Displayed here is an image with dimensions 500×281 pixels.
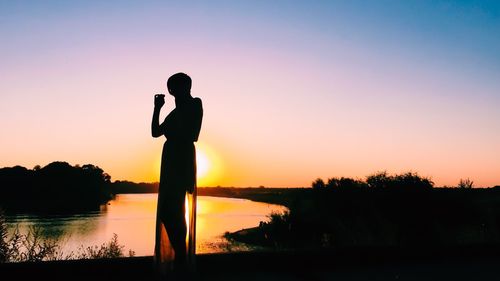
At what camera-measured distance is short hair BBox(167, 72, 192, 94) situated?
4203 mm

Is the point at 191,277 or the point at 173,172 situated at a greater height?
the point at 173,172

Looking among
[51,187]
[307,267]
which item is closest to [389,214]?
[307,267]

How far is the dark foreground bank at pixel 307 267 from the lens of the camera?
4.27 m

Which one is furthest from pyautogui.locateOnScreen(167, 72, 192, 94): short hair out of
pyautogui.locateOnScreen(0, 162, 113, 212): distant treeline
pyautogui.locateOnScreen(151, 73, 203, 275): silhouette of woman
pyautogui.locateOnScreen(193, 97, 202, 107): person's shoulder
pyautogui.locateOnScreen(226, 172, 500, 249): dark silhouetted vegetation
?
pyautogui.locateOnScreen(0, 162, 113, 212): distant treeline

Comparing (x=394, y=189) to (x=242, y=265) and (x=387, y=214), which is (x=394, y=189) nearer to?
(x=387, y=214)

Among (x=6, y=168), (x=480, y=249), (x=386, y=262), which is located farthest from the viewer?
(x=6, y=168)

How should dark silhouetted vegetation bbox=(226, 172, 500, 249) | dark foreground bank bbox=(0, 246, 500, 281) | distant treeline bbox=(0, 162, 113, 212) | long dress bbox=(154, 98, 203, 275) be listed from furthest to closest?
distant treeline bbox=(0, 162, 113, 212) → dark silhouetted vegetation bbox=(226, 172, 500, 249) → dark foreground bank bbox=(0, 246, 500, 281) → long dress bbox=(154, 98, 203, 275)

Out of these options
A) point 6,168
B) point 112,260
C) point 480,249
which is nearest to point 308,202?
point 480,249

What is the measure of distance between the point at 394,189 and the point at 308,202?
8.78m

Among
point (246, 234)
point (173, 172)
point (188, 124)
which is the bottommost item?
point (246, 234)

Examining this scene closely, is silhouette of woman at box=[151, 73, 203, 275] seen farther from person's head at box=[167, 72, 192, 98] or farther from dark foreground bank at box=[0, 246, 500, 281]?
dark foreground bank at box=[0, 246, 500, 281]

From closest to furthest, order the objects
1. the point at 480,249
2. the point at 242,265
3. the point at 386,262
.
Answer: the point at 242,265
the point at 386,262
the point at 480,249

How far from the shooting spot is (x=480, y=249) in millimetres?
5906

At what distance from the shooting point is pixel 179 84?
420cm
